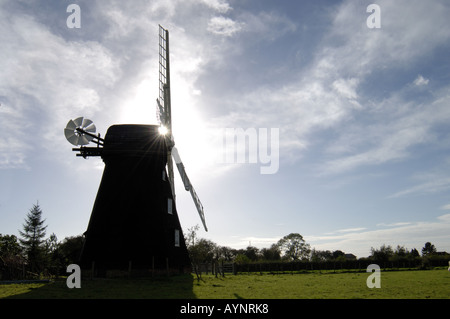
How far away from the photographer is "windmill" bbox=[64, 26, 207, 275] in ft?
71.1

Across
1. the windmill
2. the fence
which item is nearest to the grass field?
the windmill

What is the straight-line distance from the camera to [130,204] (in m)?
22.7

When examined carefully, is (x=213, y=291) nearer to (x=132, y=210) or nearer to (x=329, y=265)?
(x=132, y=210)

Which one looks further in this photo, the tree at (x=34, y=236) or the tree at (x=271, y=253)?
the tree at (x=271, y=253)

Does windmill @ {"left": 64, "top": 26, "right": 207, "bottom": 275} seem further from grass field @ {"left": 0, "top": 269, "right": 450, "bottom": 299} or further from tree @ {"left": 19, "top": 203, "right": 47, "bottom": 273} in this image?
tree @ {"left": 19, "top": 203, "right": 47, "bottom": 273}

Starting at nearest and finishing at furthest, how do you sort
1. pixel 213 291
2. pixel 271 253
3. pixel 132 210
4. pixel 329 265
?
pixel 213 291 < pixel 132 210 < pixel 329 265 < pixel 271 253

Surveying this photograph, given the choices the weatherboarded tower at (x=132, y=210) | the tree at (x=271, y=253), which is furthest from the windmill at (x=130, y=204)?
the tree at (x=271, y=253)

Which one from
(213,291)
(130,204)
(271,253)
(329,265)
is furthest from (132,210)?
(271,253)

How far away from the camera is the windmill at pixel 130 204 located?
71.1 feet

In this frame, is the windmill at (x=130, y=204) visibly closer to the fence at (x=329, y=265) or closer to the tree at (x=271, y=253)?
the fence at (x=329, y=265)
